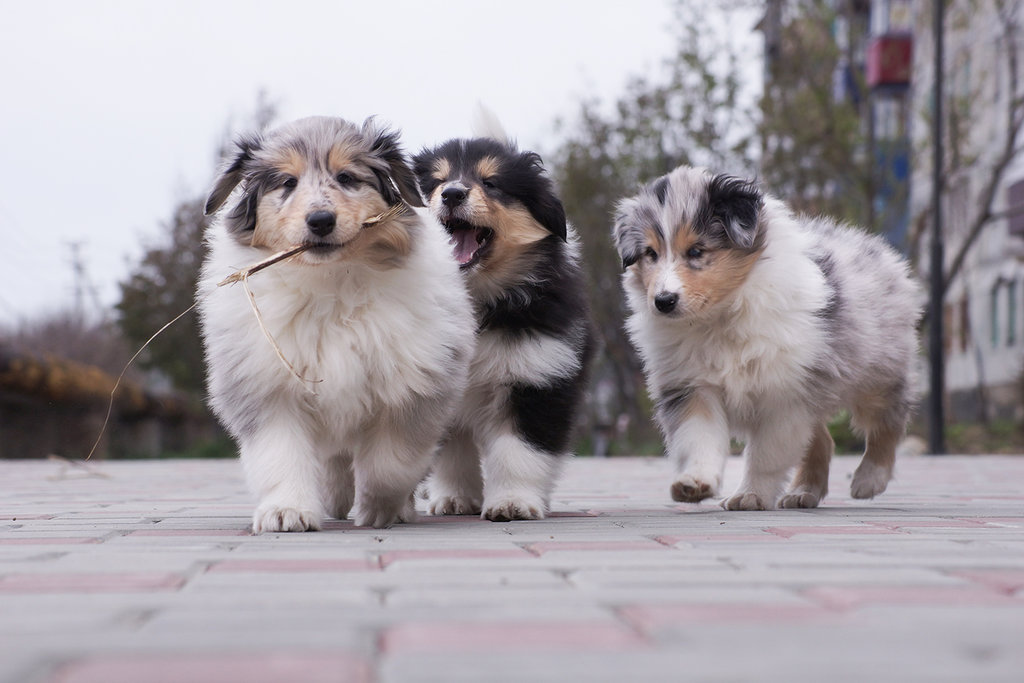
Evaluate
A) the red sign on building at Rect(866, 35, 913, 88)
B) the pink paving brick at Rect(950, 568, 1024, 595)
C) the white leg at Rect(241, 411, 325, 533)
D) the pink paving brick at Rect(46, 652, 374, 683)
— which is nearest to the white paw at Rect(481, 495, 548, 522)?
the white leg at Rect(241, 411, 325, 533)

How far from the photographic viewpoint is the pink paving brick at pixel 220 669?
5.98 ft

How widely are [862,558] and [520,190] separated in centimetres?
278

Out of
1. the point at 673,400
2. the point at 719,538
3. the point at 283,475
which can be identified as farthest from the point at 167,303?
the point at 719,538

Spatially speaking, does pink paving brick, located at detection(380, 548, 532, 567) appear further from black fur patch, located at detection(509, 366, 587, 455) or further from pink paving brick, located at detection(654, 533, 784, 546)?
black fur patch, located at detection(509, 366, 587, 455)

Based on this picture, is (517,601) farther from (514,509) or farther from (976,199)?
(976,199)

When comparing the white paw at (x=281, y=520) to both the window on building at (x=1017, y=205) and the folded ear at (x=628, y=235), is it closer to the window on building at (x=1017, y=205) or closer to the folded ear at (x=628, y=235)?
the folded ear at (x=628, y=235)

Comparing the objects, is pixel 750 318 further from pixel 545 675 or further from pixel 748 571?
pixel 545 675

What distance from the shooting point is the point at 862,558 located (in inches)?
128

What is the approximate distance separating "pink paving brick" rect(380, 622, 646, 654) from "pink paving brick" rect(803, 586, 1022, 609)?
1.82ft

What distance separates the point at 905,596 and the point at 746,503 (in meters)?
2.96

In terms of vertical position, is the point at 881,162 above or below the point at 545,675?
above

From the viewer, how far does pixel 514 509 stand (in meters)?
5.02

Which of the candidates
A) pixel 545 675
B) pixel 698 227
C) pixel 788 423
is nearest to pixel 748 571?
pixel 545 675

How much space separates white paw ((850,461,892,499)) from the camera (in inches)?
252
